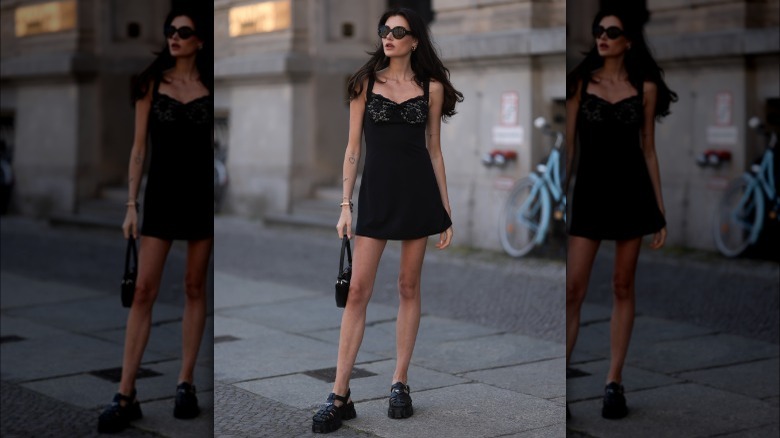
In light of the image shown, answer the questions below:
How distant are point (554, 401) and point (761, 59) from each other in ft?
21.2

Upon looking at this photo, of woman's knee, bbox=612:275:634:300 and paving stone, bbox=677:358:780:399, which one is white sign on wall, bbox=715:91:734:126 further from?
woman's knee, bbox=612:275:634:300

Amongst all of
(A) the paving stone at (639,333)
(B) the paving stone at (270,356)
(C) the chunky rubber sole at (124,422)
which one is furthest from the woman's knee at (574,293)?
(C) the chunky rubber sole at (124,422)

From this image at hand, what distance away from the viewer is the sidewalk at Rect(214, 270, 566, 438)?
3.04 meters

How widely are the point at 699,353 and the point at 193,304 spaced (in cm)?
238

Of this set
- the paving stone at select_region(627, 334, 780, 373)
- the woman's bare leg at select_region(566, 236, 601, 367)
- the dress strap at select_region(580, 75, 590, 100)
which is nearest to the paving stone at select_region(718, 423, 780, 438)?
the paving stone at select_region(627, 334, 780, 373)

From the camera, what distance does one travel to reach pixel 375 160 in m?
2.93

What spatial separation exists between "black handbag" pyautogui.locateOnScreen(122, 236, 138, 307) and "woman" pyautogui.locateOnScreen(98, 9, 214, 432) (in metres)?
0.10

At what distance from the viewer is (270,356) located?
3.31m

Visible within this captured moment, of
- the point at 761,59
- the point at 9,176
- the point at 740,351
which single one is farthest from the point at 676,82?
the point at 9,176

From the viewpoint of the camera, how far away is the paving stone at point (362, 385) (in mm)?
3084

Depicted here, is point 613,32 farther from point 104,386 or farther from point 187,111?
point 104,386

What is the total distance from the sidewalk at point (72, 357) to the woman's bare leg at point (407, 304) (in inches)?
25.1

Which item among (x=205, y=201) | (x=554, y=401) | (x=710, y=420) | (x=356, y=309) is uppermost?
(x=205, y=201)

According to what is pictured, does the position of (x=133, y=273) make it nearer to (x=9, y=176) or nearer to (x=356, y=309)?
(x=356, y=309)
